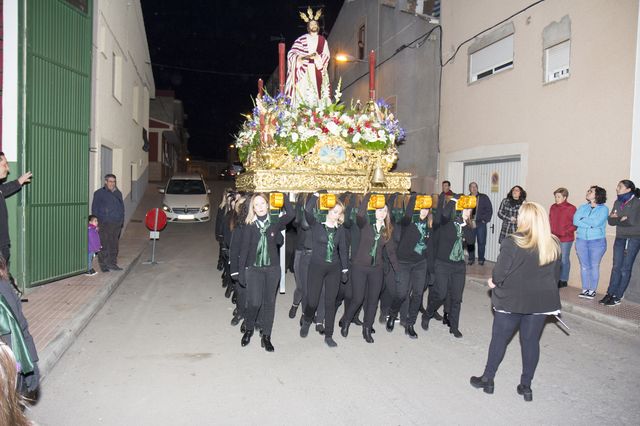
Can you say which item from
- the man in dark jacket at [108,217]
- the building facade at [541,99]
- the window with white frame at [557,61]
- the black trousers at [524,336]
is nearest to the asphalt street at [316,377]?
the black trousers at [524,336]

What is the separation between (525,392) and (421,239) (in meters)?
2.46

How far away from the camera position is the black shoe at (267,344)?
5805 millimetres

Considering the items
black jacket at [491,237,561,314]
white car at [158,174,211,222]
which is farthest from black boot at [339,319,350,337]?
white car at [158,174,211,222]

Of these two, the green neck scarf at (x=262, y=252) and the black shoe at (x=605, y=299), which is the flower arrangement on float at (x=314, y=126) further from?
the black shoe at (x=605, y=299)

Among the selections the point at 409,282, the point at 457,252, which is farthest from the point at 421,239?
the point at 409,282

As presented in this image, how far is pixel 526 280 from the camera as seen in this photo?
14.4 ft

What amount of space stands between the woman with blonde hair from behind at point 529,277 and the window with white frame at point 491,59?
26.6 ft

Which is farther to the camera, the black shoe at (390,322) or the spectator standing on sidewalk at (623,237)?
the spectator standing on sidewalk at (623,237)

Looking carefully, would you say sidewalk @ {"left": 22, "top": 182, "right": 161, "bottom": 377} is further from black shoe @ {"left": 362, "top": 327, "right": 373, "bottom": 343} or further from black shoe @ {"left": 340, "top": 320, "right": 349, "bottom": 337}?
black shoe @ {"left": 362, "top": 327, "right": 373, "bottom": 343}

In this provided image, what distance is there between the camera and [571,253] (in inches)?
375

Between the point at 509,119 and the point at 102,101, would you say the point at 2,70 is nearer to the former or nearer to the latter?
the point at 102,101

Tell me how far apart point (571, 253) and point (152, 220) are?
362 inches

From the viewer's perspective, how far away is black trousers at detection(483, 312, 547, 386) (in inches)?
175

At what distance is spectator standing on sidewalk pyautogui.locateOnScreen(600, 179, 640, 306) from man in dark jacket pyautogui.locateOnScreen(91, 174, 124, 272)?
920 cm
